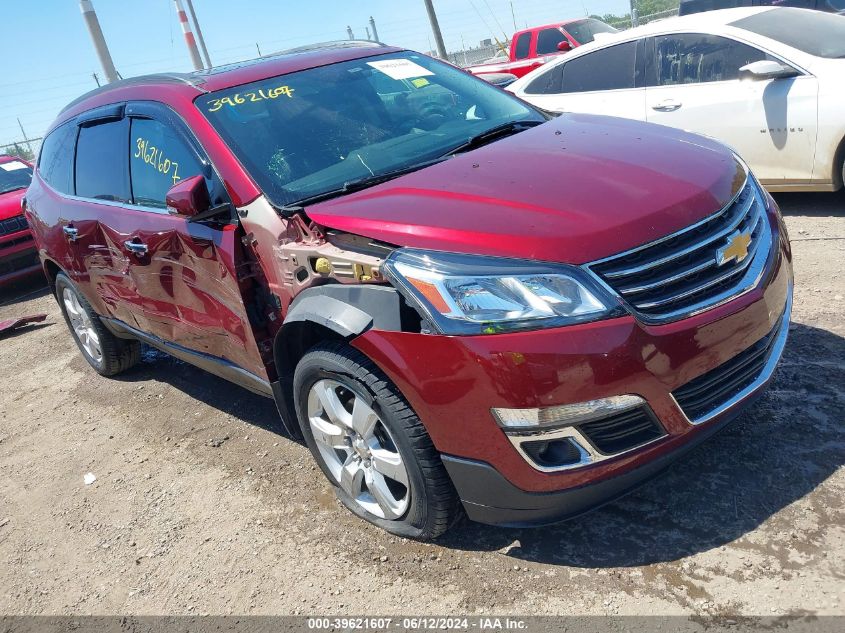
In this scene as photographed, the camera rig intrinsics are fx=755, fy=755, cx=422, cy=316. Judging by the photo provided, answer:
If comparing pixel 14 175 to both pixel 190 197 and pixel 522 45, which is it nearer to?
pixel 190 197

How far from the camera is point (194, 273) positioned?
3.46 metres

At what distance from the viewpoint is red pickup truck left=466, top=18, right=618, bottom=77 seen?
15.7 meters

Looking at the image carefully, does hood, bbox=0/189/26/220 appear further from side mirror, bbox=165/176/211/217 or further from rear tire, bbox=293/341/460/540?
rear tire, bbox=293/341/460/540

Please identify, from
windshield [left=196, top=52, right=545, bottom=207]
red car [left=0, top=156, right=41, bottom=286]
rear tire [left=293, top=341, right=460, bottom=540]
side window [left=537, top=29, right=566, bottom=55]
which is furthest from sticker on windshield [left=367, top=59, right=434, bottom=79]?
side window [left=537, top=29, right=566, bottom=55]

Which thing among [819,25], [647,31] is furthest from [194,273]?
[819,25]

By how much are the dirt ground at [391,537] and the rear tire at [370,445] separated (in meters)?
0.17

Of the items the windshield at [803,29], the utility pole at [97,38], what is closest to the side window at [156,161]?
the windshield at [803,29]

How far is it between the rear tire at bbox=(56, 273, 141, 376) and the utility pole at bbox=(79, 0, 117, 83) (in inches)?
369

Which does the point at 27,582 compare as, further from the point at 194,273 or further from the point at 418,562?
the point at 418,562

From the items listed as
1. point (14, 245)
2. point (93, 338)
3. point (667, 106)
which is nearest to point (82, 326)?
point (93, 338)

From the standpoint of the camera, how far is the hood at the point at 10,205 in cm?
884

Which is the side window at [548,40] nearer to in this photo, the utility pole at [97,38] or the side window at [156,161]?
the utility pole at [97,38]

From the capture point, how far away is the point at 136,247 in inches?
151

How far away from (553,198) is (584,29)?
15221mm
